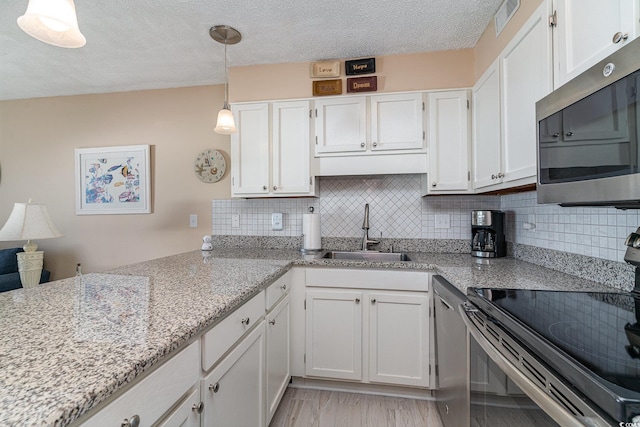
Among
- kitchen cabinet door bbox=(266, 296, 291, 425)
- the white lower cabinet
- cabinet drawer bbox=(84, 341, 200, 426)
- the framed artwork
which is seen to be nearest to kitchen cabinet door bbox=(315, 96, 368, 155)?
the white lower cabinet

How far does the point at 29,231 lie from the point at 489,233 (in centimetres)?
371

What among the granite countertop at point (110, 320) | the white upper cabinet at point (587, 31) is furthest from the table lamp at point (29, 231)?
the white upper cabinet at point (587, 31)

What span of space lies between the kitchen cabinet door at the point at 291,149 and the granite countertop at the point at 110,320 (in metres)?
0.74

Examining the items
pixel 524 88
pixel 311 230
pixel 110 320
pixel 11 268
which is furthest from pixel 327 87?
pixel 11 268

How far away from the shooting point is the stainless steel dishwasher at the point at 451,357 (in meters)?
1.23

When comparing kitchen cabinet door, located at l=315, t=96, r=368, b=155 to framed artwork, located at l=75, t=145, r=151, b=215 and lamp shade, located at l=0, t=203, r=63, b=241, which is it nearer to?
framed artwork, located at l=75, t=145, r=151, b=215

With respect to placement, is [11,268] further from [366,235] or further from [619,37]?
[619,37]

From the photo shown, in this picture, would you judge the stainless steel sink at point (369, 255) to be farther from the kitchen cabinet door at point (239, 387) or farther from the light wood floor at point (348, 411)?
the kitchen cabinet door at point (239, 387)

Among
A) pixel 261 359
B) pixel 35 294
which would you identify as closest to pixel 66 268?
pixel 35 294

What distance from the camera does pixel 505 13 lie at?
160 centimetres

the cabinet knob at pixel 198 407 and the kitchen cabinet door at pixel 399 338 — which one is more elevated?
the cabinet knob at pixel 198 407

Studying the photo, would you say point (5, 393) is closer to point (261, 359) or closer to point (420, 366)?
point (261, 359)

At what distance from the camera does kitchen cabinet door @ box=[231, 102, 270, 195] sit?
2.26 metres

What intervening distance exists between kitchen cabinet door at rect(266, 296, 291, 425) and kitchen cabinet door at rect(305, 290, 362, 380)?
17 centimetres
